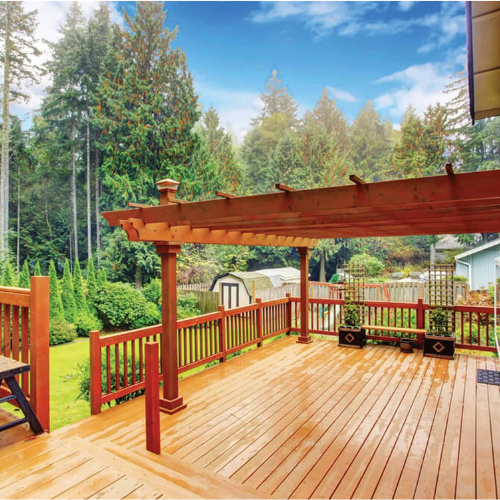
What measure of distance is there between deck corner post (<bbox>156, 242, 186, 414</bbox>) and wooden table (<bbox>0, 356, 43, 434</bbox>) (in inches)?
57.2

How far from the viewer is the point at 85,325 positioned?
34.1ft

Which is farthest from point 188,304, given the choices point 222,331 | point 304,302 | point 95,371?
point 95,371

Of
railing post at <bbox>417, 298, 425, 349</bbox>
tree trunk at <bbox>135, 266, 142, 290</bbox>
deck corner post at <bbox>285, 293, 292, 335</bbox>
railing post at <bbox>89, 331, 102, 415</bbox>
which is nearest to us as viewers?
railing post at <bbox>89, 331, 102, 415</bbox>

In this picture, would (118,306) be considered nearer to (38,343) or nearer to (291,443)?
(38,343)

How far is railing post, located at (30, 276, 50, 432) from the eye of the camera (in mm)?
2752

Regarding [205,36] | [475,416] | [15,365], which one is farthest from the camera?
[205,36]

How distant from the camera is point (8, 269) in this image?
Answer: 1021 centimetres

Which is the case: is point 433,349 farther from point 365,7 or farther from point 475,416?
point 365,7

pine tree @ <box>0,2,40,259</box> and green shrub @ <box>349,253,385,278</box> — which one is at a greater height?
pine tree @ <box>0,2,40,259</box>

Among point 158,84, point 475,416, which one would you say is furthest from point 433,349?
point 158,84

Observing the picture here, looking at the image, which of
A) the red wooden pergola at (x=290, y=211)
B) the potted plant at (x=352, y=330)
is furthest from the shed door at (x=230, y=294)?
the red wooden pergola at (x=290, y=211)

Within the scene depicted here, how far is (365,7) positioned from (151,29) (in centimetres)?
1702

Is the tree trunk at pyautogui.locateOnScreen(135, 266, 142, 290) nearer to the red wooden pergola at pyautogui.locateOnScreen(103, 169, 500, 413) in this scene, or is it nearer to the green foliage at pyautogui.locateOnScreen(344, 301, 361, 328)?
the green foliage at pyautogui.locateOnScreen(344, 301, 361, 328)

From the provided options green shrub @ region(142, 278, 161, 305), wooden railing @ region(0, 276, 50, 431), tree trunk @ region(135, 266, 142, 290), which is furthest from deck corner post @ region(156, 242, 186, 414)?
tree trunk @ region(135, 266, 142, 290)
